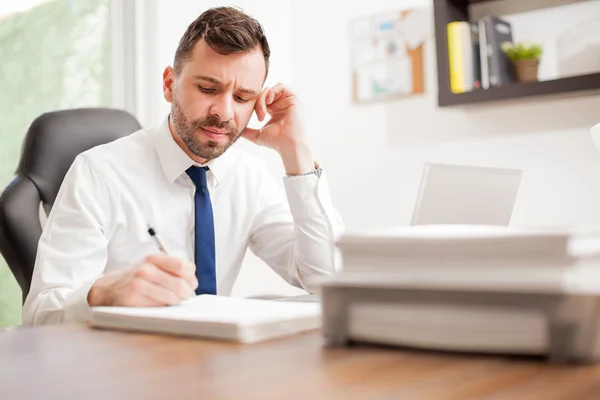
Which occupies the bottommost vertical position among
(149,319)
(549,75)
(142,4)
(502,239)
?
(149,319)

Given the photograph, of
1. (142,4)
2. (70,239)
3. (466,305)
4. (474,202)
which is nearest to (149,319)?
(466,305)

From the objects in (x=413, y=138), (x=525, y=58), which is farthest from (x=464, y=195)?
(x=413, y=138)

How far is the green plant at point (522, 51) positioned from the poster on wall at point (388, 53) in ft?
1.42

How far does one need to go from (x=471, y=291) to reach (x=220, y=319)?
1.01ft

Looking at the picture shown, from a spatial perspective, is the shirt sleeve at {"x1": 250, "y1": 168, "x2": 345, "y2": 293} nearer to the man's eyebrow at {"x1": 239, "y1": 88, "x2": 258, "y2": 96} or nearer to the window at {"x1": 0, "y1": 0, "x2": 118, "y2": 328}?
the man's eyebrow at {"x1": 239, "y1": 88, "x2": 258, "y2": 96}

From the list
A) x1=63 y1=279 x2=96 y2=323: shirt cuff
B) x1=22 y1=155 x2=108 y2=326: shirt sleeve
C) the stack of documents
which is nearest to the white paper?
x1=22 y1=155 x2=108 y2=326: shirt sleeve

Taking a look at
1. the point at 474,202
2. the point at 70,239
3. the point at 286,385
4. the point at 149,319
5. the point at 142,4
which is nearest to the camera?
the point at 286,385

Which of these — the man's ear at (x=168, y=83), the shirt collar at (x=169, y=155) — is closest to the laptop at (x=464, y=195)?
the shirt collar at (x=169, y=155)

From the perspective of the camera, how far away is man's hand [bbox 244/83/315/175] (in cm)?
190

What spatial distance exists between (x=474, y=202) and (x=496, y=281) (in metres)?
0.72

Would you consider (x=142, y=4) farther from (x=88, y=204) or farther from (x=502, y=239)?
(x=502, y=239)

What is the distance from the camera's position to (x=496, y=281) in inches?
23.7

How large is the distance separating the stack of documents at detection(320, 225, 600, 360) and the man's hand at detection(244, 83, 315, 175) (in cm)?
122

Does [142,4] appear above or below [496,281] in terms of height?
above
